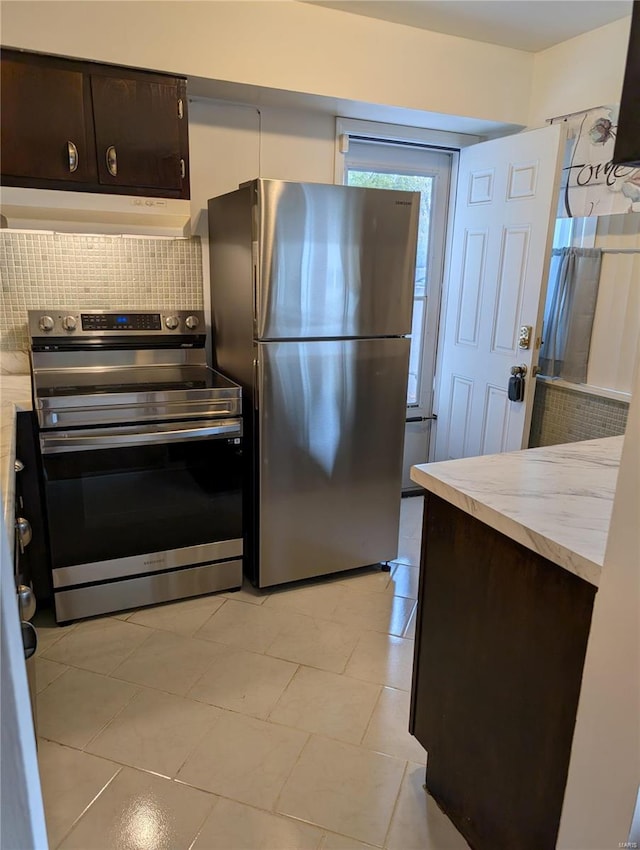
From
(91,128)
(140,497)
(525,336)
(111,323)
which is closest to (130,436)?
(140,497)

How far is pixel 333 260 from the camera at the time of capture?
2338 millimetres

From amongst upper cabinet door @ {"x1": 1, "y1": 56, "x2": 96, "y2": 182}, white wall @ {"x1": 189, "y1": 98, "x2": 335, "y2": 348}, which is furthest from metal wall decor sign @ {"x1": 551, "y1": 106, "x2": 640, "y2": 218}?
upper cabinet door @ {"x1": 1, "y1": 56, "x2": 96, "y2": 182}

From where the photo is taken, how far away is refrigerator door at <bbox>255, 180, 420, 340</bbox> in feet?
7.29

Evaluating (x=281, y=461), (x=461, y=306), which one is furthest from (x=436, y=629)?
(x=461, y=306)

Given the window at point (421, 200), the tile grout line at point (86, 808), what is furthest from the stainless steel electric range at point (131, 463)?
the window at point (421, 200)

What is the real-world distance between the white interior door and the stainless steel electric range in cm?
141

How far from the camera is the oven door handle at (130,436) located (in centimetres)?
210

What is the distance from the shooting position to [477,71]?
278 cm

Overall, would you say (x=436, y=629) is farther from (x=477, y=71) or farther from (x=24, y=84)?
(x=477, y=71)

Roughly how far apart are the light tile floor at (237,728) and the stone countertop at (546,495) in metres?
0.92

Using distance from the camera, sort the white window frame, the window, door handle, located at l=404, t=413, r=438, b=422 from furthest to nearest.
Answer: door handle, located at l=404, t=413, r=438, b=422 < the window < the white window frame

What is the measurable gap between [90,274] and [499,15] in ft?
6.80

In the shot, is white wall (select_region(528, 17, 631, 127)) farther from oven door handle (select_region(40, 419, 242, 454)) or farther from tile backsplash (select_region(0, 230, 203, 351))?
oven door handle (select_region(40, 419, 242, 454))

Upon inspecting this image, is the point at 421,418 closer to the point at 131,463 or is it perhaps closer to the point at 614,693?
the point at 131,463
